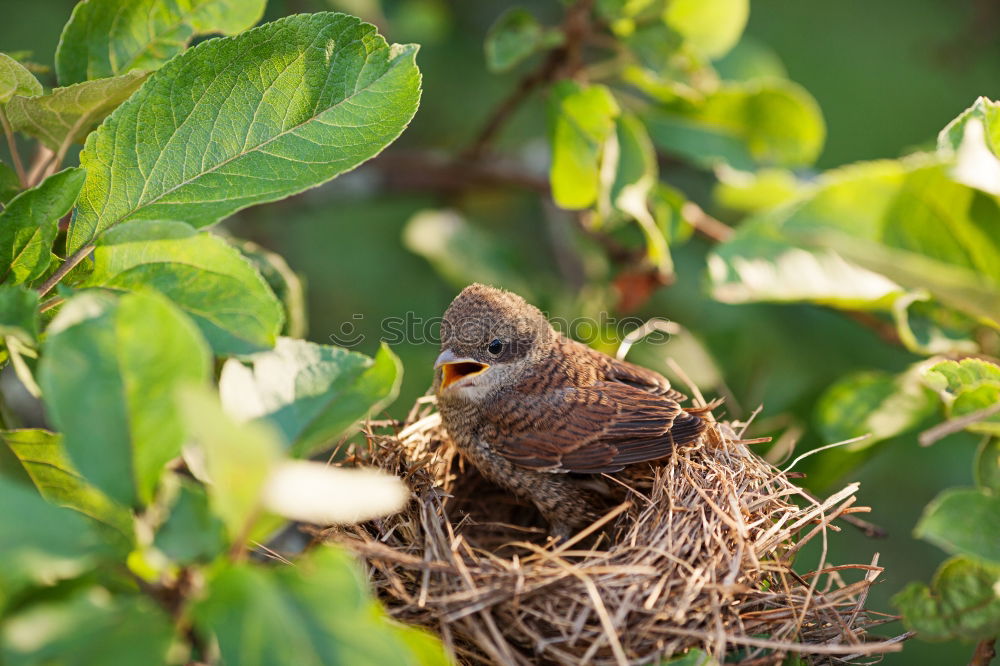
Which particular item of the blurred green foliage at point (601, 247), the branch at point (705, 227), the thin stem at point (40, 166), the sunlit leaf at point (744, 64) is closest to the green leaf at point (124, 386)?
the blurred green foliage at point (601, 247)

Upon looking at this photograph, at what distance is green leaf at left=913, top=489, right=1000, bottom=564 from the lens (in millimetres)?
1233

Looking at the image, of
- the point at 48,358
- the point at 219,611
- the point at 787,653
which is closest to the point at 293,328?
the point at 48,358

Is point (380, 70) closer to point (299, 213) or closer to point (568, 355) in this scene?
point (568, 355)

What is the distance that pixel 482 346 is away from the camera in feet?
7.23

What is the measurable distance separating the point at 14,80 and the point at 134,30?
384 mm

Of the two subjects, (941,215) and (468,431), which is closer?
(941,215)

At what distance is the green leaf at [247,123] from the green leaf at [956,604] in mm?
1249

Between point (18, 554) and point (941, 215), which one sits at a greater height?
point (941, 215)

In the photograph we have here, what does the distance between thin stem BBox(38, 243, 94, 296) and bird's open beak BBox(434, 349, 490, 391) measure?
0.98 meters

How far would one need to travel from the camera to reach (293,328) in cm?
207

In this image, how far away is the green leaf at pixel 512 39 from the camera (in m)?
2.32

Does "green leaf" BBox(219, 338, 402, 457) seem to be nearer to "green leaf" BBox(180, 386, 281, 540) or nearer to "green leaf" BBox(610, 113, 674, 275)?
"green leaf" BBox(180, 386, 281, 540)

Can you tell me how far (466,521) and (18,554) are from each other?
1.21m

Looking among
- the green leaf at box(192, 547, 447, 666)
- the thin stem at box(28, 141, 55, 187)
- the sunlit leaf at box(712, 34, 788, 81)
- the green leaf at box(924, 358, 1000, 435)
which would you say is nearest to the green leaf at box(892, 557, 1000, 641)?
the green leaf at box(924, 358, 1000, 435)
